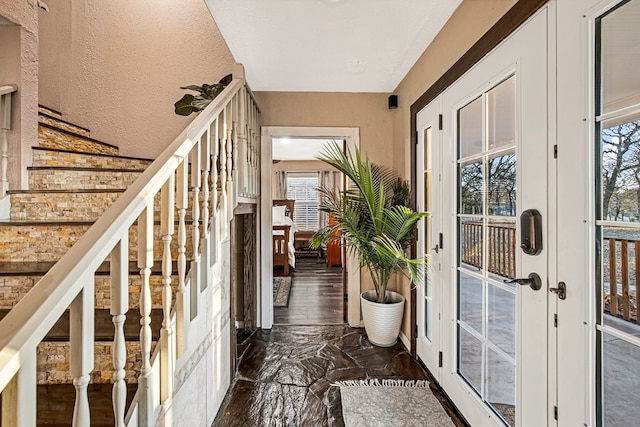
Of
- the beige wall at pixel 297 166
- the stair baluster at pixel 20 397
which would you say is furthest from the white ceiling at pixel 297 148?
the stair baluster at pixel 20 397

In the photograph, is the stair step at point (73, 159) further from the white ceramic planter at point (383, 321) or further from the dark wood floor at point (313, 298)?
the white ceramic planter at point (383, 321)

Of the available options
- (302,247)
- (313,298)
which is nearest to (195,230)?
(313,298)

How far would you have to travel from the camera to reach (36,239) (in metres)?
1.67

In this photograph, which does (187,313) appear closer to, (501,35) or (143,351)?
(143,351)

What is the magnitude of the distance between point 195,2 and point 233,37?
1.81 metres

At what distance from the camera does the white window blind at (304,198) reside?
8.06m

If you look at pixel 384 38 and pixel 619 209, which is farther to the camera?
pixel 384 38

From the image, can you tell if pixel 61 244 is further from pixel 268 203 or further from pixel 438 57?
pixel 438 57

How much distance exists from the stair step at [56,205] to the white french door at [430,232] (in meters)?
2.20

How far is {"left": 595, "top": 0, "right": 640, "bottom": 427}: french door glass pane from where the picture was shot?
86 cm

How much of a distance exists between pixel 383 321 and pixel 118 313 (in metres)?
2.23

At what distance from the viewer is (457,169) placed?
188 cm

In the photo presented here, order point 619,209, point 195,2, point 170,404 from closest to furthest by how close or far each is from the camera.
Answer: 1. point 619,209
2. point 170,404
3. point 195,2

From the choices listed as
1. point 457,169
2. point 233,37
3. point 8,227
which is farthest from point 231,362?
point 233,37
